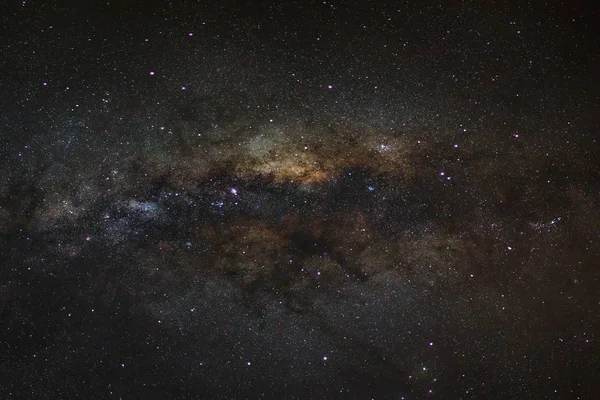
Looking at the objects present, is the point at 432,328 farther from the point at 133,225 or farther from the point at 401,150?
the point at 133,225

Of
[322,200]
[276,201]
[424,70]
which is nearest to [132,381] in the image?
[276,201]

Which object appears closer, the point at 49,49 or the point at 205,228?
the point at 49,49

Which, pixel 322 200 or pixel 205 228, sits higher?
pixel 322 200

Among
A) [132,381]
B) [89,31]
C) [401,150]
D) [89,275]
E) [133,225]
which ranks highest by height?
[89,31]

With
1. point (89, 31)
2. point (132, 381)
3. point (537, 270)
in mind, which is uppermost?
point (89, 31)

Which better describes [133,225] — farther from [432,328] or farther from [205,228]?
[432,328]

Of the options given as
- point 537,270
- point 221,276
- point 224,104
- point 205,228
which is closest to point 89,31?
point 224,104
